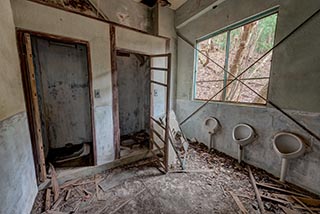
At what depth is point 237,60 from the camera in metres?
2.89

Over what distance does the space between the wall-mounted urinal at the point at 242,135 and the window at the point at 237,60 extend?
499 mm

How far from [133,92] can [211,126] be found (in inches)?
88.2

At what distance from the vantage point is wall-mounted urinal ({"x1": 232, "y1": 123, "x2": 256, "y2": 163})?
239cm

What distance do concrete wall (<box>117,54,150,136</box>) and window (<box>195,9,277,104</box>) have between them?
1456 millimetres

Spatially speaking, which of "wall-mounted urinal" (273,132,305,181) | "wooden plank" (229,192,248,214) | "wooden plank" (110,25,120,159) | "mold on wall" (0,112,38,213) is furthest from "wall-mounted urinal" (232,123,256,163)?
"mold on wall" (0,112,38,213)

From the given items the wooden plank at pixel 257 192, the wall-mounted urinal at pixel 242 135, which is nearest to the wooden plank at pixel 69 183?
the wooden plank at pixel 257 192

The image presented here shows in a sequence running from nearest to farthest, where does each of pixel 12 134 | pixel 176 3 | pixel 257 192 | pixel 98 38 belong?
pixel 12 134
pixel 257 192
pixel 98 38
pixel 176 3

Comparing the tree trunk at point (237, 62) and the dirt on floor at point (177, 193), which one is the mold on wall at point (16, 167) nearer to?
the dirt on floor at point (177, 193)

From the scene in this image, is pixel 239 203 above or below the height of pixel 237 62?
below

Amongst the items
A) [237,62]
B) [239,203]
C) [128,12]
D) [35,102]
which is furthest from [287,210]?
[128,12]

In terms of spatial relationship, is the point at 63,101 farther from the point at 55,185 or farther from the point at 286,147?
the point at 286,147

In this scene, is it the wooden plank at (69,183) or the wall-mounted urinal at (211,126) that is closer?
the wooden plank at (69,183)

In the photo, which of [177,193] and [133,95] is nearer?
[177,193]

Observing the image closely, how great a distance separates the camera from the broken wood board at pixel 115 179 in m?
2.06
